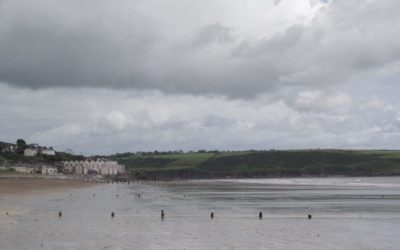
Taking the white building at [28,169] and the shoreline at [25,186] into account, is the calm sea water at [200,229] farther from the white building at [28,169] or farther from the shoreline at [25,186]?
the white building at [28,169]

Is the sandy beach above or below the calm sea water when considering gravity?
above

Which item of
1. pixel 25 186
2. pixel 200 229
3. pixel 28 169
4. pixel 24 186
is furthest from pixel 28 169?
pixel 200 229

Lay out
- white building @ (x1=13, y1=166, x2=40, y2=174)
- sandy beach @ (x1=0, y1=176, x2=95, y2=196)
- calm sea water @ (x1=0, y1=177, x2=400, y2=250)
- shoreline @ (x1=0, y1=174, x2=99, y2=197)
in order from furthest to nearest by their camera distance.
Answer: white building @ (x1=13, y1=166, x2=40, y2=174), sandy beach @ (x1=0, y1=176, x2=95, y2=196), shoreline @ (x1=0, y1=174, x2=99, y2=197), calm sea water @ (x1=0, y1=177, x2=400, y2=250)

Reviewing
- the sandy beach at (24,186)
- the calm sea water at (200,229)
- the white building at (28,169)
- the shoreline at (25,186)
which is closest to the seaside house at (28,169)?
the white building at (28,169)

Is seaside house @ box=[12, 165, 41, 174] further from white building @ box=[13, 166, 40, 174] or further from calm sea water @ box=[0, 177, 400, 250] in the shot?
calm sea water @ box=[0, 177, 400, 250]

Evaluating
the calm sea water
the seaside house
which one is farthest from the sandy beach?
the seaside house

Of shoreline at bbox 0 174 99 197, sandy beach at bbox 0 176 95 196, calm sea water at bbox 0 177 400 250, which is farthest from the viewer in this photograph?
sandy beach at bbox 0 176 95 196

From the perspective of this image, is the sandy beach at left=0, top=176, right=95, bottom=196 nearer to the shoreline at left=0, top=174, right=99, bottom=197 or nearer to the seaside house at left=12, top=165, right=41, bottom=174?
the shoreline at left=0, top=174, right=99, bottom=197

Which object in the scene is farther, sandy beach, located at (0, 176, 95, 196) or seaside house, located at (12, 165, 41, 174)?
seaside house, located at (12, 165, 41, 174)

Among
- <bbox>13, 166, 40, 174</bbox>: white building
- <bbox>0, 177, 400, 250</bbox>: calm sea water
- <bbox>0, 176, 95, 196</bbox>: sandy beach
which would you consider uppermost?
<bbox>13, 166, 40, 174</bbox>: white building

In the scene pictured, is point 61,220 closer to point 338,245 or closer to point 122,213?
point 122,213

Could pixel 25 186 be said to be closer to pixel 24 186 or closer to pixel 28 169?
pixel 24 186

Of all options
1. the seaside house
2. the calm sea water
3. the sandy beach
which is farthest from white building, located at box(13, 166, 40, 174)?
the calm sea water

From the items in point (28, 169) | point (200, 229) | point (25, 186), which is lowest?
point (200, 229)
